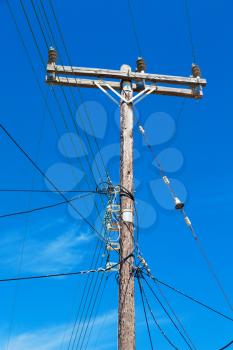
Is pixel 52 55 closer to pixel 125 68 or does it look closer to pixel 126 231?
pixel 125 68

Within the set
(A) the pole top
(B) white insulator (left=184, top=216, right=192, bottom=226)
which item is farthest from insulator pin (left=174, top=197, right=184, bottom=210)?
(A) the pole top

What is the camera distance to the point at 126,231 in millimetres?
7434

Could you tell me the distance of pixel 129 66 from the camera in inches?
357

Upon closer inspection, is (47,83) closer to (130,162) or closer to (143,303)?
(130,162)

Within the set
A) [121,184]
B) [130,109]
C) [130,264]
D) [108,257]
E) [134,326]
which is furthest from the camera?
[108,257]

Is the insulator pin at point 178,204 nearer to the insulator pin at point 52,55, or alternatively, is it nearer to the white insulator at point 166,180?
the white insulator at point 166,180

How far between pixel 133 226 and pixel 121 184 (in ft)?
2.38

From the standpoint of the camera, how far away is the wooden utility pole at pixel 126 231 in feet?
21.5

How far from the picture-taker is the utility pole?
672 cm

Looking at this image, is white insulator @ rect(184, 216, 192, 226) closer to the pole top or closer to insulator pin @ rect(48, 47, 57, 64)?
the pole top

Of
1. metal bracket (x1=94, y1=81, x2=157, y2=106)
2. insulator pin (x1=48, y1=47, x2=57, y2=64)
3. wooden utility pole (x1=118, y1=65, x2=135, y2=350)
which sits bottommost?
wooden utility pole (x1=118, y1=65, x2=135, y2=350)

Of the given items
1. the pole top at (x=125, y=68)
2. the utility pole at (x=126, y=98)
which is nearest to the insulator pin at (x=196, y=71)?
the utility pole at (x=126, y=98)

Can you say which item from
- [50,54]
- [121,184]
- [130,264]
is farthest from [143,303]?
[50,54]

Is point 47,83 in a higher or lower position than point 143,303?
higher
